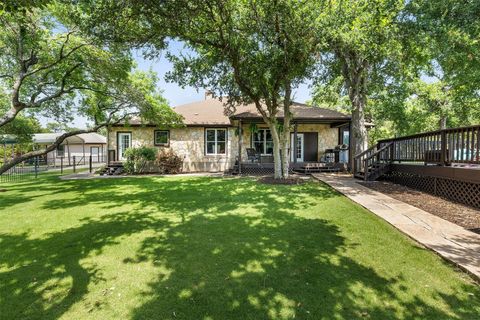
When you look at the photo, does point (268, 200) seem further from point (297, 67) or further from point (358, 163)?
point (358, 163)

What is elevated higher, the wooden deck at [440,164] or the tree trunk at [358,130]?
the tree trunk at [358,130]

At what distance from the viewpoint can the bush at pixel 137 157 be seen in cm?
1517

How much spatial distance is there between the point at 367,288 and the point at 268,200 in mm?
4629

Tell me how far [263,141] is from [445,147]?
1031cm

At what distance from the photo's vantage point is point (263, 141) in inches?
659

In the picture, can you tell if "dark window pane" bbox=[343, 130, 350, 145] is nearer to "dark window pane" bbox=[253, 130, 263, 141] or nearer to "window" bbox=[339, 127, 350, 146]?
"window" bbox=[339, 127, 350, 146]

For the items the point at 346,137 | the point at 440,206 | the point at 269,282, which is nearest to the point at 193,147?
the point at 346,137

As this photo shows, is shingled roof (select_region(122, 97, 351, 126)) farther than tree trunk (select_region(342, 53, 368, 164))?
Yes

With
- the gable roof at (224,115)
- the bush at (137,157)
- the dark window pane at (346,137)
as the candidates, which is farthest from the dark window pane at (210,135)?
the dark window pane at (346,137)

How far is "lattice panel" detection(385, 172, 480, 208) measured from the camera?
6.48 m

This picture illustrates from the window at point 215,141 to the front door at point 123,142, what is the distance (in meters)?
5.22

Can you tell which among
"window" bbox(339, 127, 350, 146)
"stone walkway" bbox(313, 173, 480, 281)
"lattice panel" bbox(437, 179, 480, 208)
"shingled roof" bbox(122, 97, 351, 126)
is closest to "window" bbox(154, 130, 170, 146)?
"shingled roof" bbox(122, 97, 351, 126)

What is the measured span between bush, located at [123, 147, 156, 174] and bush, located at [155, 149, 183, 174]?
0.62 m

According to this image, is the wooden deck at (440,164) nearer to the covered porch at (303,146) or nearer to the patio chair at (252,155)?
the covered porch at (303,146)
